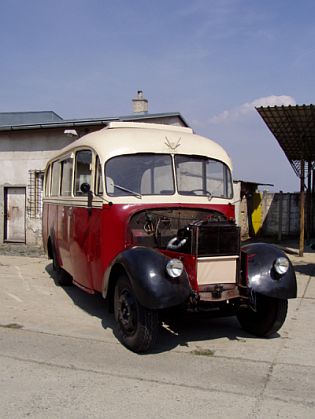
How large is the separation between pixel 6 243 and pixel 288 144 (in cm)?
1027

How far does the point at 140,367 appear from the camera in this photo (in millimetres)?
4633

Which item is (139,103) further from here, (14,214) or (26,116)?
(26,116)

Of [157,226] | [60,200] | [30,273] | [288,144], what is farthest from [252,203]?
[157,226]

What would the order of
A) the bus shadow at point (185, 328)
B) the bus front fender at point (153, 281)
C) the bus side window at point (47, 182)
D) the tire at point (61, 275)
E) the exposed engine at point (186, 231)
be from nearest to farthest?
the bus front fender at point (153, 281) < the exposed engine at point (186, 231) < the bus shadow at point (185, 328) < the tire at point (61, 275) < the bus side window at point (47, 182)

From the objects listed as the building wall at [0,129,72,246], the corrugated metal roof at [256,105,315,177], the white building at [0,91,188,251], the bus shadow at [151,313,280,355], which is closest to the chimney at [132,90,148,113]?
the white building at [0,91,188,251]

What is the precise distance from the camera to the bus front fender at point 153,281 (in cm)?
466

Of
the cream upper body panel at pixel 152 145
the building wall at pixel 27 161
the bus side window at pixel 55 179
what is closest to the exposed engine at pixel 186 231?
the cream upper body panel at pixel 152 145

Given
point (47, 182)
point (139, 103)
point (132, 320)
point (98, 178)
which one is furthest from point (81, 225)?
point (139, 103)

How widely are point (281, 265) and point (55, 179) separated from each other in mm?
4768

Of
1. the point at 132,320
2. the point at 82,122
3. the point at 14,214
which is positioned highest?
the point at 82,122

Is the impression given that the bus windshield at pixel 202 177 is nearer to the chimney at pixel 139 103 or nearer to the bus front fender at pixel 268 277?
the bus front fender at pixel 268 277

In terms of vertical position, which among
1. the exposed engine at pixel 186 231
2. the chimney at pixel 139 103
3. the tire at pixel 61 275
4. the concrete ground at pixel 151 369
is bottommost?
the concrete ground at pixel 151 369

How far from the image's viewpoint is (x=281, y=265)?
5367 millimetres

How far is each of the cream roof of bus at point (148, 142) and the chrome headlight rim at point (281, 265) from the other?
1740 mm
